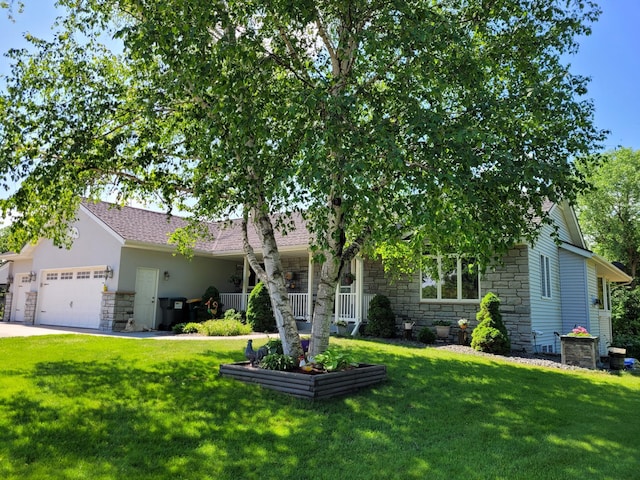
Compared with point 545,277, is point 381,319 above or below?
below

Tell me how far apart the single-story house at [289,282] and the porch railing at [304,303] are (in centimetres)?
3

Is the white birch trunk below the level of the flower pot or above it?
above

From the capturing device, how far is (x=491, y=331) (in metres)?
10.9

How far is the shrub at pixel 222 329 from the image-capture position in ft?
42.1

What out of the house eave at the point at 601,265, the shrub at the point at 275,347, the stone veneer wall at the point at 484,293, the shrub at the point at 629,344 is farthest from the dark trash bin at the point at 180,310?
the shrub at the point at 629,344

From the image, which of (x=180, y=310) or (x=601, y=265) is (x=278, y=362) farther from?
(x=601, y=265)

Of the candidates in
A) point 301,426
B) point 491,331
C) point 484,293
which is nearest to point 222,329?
point 491,331

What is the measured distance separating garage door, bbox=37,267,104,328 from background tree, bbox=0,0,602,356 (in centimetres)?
757

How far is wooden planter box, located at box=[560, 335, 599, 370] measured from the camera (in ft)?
31.8

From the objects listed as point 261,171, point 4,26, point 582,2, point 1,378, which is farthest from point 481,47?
point 1,378

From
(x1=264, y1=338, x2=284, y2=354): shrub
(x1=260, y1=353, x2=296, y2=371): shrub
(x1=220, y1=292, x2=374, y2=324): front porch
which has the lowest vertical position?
(x1=260, y1=353, x2=296, y2=371): shrub

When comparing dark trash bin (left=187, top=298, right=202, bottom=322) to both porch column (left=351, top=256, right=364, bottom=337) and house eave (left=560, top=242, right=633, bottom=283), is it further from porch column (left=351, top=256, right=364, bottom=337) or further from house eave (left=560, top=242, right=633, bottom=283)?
house eave (left=560, top=242, right=633, bottom=283)

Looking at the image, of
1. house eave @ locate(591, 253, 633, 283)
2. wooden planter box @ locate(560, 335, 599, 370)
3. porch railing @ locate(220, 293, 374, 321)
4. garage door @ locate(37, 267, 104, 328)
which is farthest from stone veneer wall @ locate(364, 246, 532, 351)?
garage door @ locate(37, 267, 104, 328)

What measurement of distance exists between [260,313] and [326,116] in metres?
9.51
